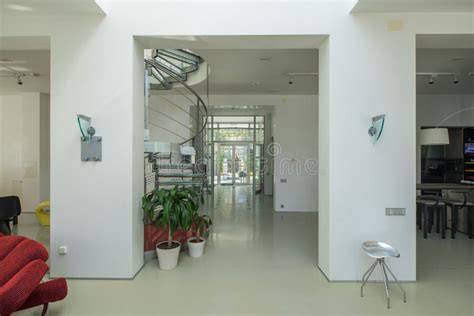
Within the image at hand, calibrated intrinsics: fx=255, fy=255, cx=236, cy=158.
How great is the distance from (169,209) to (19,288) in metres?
1.64

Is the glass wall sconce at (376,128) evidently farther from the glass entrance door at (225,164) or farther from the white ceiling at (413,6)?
the glass entrance door at (225,164)

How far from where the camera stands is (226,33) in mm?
3252

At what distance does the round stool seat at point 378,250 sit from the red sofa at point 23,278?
318 cm

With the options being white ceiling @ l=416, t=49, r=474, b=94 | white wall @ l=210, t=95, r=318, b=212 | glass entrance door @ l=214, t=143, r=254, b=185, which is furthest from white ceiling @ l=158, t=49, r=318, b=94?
glass entrance door @ l=214, t=143, r=254, b=185

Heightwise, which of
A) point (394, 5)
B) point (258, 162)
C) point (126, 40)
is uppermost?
point (394, 5)

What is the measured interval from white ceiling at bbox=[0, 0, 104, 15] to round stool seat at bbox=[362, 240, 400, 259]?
14.0 feet

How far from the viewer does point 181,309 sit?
266 centimetres

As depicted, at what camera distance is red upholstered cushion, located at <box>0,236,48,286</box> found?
221 cm

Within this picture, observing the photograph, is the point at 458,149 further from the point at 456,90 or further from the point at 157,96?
the point at 157,96

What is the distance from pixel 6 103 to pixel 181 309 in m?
8.01

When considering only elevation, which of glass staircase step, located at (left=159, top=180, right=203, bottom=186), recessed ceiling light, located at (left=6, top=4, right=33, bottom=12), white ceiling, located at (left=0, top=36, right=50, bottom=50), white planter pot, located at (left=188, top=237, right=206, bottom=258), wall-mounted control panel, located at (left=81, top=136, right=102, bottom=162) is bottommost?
white planter pot, located at (left=188, top=237, right=206, bottom=258)

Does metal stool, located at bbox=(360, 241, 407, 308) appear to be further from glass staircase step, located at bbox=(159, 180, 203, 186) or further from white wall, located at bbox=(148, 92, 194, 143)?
white wall, located at bbox=(148, 92, 194, 143)

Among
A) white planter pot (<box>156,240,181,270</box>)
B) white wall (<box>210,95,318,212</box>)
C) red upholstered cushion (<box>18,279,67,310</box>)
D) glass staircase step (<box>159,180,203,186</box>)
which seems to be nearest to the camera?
red upholstered cushion (<box>18,279,67,310</box>)

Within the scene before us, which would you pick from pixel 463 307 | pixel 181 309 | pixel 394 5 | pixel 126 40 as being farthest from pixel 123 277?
pixel 394 5
